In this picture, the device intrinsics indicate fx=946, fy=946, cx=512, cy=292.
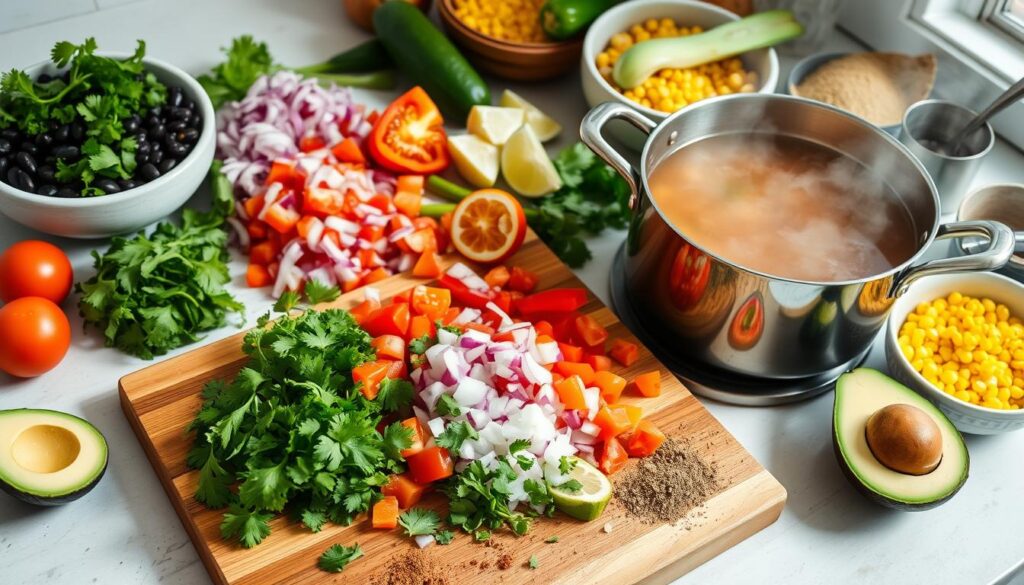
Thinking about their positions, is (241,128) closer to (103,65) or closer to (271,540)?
(103,65)

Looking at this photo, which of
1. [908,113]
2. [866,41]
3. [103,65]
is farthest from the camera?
[866,41]

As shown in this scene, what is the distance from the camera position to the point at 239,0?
8.75 ft

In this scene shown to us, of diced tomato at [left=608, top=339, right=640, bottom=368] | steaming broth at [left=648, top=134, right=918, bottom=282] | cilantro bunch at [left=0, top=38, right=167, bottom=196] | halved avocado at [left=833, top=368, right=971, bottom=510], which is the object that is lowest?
diced tomato at [left=608, top=339, right=640, bottom=368]

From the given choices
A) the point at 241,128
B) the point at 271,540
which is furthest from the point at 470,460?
the point at 241,128

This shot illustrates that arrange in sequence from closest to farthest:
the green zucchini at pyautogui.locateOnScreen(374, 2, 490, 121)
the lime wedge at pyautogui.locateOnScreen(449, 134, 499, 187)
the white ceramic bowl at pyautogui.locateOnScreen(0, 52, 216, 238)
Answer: the white ceramic bowl at pyautogui.locateOnScreen(0, 52, 216, 238) < the lime wedge at pyautogui.locateOnScreen(449, 134, 499, 187) < the green zucchini at pyautogui.locateOnScreen(374, 2, 490, 121)

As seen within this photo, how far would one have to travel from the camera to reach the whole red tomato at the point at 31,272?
5.86ft

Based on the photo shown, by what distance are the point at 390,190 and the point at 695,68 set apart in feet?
2.68

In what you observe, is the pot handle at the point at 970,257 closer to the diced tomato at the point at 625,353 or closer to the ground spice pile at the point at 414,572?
the diced tomato at the point at 625,353

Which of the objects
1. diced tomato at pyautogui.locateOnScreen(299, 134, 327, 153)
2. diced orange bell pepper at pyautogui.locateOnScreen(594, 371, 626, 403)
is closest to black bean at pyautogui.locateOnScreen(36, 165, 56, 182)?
A: diced tomato at pyautogui.locateOnScreen(299, 134, 327, 153)

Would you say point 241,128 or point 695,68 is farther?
point 695,68

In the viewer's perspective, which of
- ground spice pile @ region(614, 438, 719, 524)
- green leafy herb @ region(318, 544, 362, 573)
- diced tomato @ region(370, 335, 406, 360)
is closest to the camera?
green leafy herb @ region(318, 544, 362, 573)

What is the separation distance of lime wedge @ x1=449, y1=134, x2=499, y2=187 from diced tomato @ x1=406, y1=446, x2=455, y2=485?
789 millimetres

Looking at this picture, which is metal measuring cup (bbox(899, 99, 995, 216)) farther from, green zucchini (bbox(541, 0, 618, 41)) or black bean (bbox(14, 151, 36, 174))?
black bean (bbox(14, 151, 36, 174))

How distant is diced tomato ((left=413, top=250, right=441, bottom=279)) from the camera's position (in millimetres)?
1920
